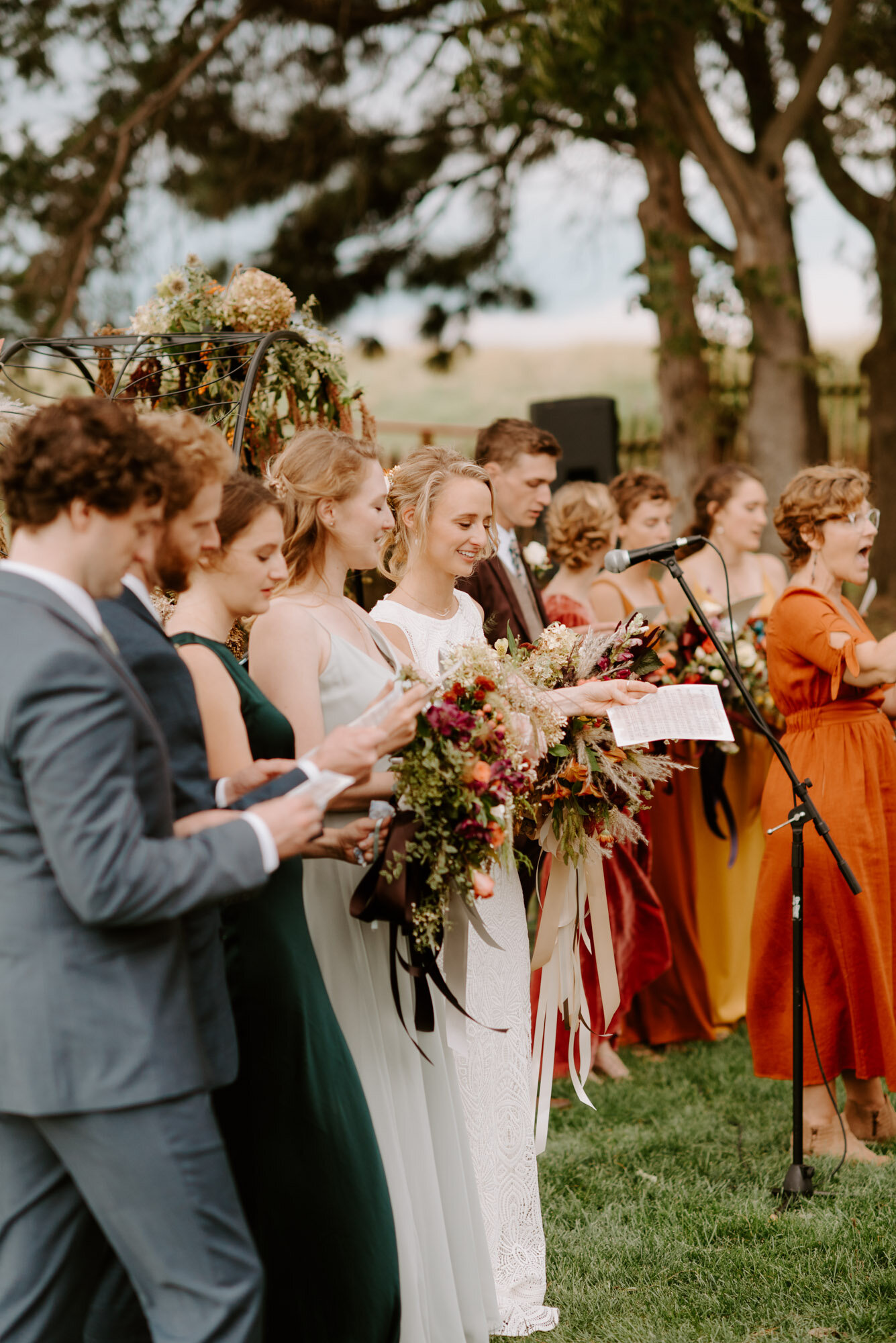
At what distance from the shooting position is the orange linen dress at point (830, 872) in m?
4.11

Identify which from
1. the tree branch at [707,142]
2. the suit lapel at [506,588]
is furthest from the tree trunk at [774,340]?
the suit lapel at [506,588]

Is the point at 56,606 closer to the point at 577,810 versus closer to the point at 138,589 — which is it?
the point at 138,589

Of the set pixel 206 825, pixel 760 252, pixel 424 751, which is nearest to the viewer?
pixel 206 825

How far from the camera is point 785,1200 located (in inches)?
151

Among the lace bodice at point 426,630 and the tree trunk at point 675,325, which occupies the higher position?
the tree trunk at point 675,325

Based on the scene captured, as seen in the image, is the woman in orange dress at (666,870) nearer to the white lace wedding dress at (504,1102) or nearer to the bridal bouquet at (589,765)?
the bridal bouquet at (589,765)

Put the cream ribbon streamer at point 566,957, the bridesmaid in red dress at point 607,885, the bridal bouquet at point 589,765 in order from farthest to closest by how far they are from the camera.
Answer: the bridesmaid in red dress at point 607,885 → the cream ribbon streamer at point 566,957 → the bridal bouquet at point 589,765

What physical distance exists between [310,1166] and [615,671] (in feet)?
4.96

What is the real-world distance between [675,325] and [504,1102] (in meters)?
7.57

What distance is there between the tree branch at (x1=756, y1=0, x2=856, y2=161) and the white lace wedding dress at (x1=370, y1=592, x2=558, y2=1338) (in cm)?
760

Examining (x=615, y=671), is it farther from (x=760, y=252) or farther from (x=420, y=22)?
(x=420, y=22)

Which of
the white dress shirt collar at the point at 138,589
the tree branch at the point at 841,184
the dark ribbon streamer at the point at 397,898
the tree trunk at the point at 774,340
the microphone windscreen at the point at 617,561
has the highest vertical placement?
the tree branch at the point at 841,184

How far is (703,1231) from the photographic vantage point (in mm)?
3678

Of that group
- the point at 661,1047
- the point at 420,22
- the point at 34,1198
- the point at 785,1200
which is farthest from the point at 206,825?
the point at 420,22
